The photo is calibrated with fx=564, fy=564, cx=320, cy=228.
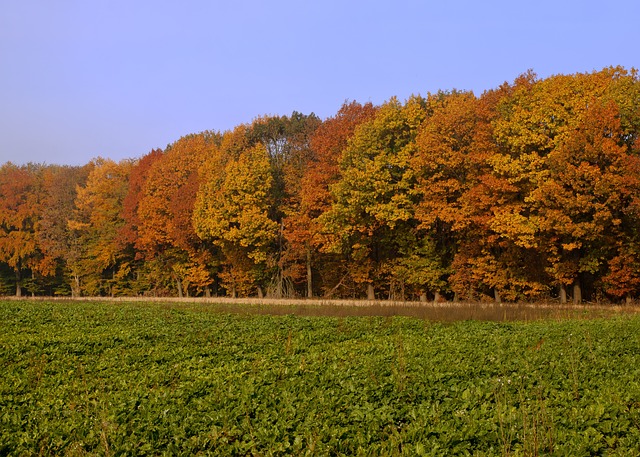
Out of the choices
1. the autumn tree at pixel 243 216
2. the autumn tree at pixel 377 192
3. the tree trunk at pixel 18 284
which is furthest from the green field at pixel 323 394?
the tree trunk at pixel 18 284

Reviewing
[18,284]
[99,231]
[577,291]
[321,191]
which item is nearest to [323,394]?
[577,291]

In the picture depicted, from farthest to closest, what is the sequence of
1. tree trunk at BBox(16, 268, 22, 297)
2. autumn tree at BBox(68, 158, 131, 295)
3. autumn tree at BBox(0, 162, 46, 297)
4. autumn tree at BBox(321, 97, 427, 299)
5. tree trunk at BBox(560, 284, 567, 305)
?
tree trunk at BBox(16, 268, 22, 297)
autumn tree at BBox(0, 162, 46, 297)
autumn tree at BBox(68, 158, 131, 295)
autumn tree at BBox(321, 97, 427, 299)
tree trunk at BBox(560, 284, 567, 305)

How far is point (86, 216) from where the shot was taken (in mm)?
61438

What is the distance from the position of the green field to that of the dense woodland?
1574 centimetres

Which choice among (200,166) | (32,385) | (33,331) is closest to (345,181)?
(200,166)

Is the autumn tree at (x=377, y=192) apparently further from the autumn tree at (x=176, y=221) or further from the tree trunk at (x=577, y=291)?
the autumn tree at (x=176, y=221)

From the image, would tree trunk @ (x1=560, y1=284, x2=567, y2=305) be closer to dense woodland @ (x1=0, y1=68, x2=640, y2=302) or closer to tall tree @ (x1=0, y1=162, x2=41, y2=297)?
dense woodland @ (x1=0, y1=68, x2=640, y2=302)

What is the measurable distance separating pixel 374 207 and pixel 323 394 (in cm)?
3011

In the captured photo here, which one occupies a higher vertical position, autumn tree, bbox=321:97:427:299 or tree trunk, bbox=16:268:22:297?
autumn tree, bbox=321:97:427:299

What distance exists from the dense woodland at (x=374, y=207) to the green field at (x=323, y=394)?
15.7 metres

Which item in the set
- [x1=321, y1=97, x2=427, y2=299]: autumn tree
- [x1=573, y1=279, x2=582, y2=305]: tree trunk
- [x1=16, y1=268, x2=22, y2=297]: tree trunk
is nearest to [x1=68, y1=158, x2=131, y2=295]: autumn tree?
[x1=16, y1=268, x2=22, y2=297]: tree trunk

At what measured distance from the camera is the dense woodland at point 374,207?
103 ft

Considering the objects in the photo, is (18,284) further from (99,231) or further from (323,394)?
(323,394)

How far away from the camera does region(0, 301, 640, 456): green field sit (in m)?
7.31
